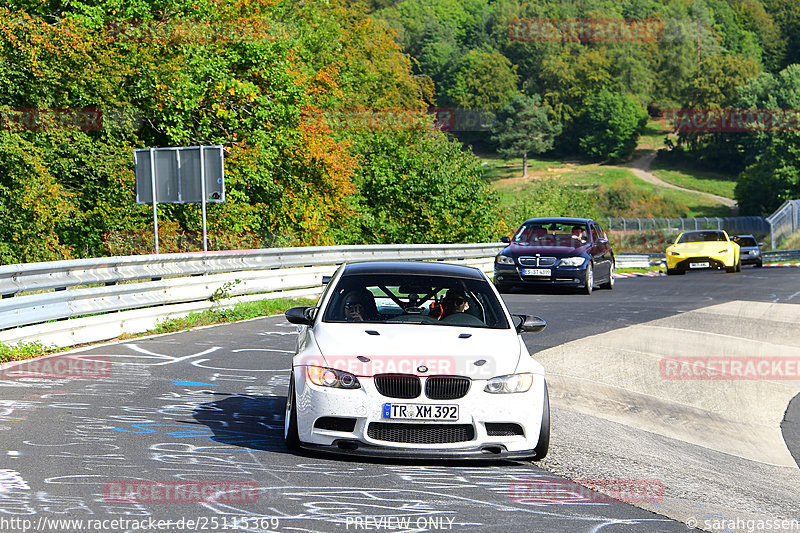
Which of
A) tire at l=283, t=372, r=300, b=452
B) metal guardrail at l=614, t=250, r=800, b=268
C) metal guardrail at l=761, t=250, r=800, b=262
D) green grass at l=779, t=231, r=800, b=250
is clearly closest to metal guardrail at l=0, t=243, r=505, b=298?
tire at l=283, t=372, r=300, b=452

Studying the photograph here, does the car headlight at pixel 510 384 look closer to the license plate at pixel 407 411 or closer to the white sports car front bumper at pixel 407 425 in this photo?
the white sports car front bumper at pixel 407 425

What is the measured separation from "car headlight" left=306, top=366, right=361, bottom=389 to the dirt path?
110 m

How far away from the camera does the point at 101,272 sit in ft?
43.5

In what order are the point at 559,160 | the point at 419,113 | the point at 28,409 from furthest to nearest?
1. the point at 559,160
2. the point at 419,113
3. the point at 28,409

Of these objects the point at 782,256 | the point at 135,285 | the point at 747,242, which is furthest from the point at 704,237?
the point at 782,256

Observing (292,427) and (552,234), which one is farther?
(552,234)

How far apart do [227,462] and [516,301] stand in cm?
1404

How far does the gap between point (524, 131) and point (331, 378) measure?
137 meters

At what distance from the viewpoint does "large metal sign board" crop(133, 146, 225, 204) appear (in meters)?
20.6

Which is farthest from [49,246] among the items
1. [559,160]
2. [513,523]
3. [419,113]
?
[559,160]

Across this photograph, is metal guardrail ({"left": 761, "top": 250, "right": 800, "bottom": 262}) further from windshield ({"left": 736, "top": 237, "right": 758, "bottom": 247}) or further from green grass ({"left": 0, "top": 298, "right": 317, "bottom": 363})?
green grass ({"left": 0, "top": 298, "right": 317, "bottom": 363})

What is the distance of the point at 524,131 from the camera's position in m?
141

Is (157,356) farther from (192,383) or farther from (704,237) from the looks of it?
(704,237)

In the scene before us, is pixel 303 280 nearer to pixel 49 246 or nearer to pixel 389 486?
pixel 49 246
